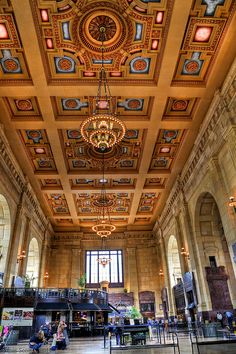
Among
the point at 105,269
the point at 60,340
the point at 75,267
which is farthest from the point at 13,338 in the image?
the point at 105,269

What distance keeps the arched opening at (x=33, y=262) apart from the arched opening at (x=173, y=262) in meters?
8.32

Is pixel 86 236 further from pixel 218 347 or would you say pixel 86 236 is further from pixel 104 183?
pixel 218 347

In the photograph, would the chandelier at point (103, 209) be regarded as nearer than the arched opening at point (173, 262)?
Yes

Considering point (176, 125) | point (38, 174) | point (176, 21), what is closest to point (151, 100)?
point (176, 125)

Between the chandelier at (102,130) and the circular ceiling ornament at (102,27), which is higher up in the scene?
the circular ceiling ornament at (102,27)

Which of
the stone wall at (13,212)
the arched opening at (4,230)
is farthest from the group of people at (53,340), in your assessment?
the arched opening at (4,230)

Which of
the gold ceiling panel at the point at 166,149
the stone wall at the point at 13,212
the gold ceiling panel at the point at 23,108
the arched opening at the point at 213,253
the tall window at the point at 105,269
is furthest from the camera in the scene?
the tall window at the point at 105,269

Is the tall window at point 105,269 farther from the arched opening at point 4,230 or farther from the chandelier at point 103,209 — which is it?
the arched opening at point 4,230

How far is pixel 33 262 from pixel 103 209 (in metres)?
5.46

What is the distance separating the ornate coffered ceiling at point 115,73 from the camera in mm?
7141

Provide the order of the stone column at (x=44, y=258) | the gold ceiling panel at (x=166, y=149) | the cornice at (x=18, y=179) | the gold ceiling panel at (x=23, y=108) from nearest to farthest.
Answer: the gold ceiling panel at (x=23, y=108), the cornice at (x=18, y=179), the gold ceiling panel at (x=166, y=149), the stone column at (x=44, y=258)

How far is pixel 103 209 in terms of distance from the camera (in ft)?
59.9

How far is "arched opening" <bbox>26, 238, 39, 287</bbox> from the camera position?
17.0 m

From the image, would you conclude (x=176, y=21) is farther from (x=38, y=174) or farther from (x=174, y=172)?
(x=38, y=174)
